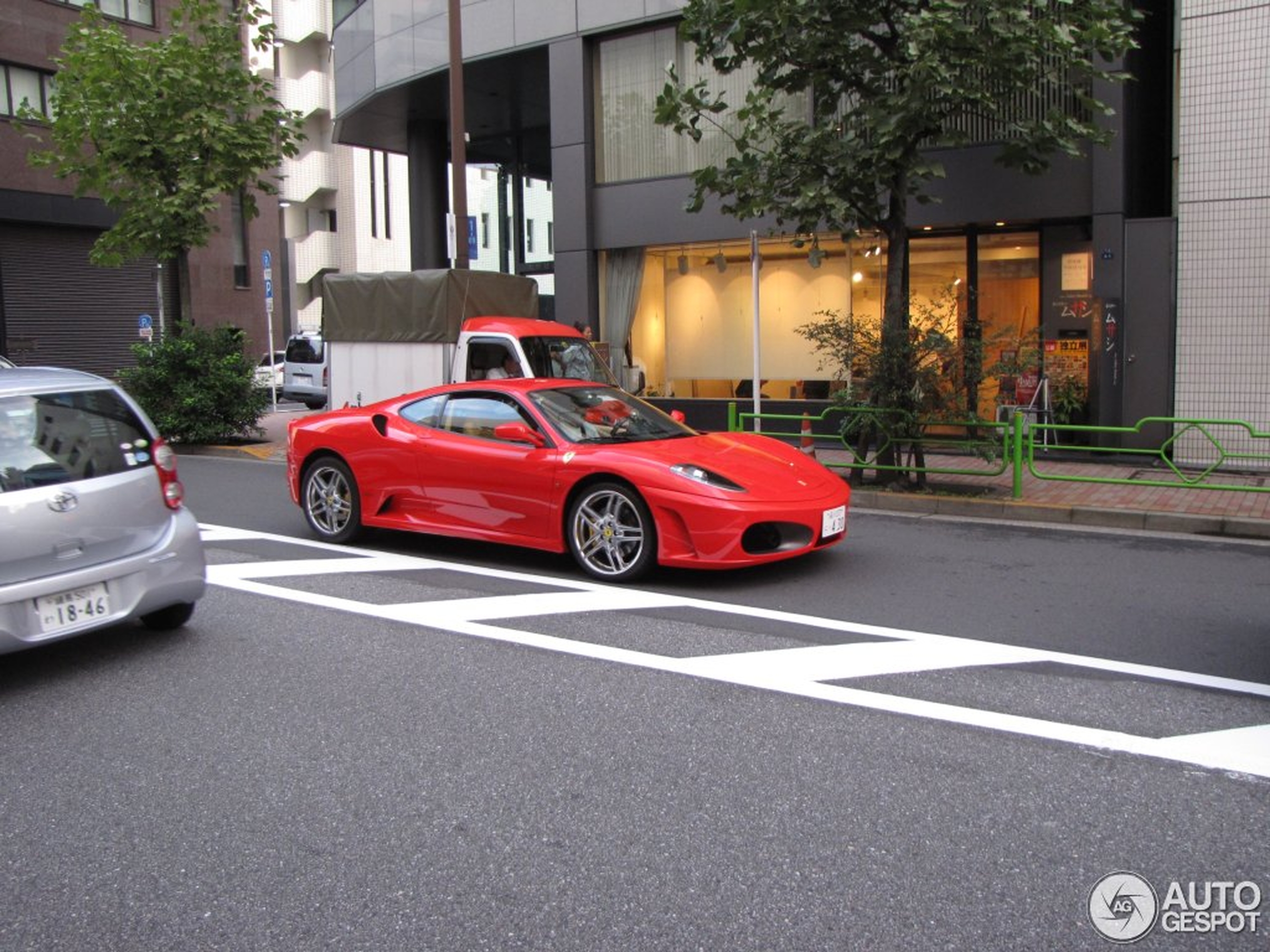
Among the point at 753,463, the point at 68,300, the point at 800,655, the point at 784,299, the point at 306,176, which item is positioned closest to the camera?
the point at 800,655

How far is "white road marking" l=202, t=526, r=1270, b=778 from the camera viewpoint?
4.58 m

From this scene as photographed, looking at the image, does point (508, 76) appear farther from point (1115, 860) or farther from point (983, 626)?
point (1115, 860)

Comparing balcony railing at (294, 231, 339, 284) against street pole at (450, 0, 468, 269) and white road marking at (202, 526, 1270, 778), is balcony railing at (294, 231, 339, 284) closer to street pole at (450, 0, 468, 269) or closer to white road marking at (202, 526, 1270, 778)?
street pole at (450, 0, 468, 269)

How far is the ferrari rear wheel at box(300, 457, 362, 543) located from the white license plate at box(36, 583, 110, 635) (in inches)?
131

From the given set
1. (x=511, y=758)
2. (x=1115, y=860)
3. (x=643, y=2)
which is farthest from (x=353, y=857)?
(x=643, y=2)

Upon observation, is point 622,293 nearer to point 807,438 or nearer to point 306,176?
point 807,438

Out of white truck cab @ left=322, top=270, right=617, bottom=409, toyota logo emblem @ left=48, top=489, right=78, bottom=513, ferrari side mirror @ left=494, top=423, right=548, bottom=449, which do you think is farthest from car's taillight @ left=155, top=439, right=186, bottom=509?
white truck cab @ left=322, top=270, right=617, bottom=409

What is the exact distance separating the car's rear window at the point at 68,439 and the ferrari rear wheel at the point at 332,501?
2878 mm

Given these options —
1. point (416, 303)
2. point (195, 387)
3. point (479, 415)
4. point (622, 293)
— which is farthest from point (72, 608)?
point (622, 293)

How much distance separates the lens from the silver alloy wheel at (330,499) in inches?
352

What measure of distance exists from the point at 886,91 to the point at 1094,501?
467cm

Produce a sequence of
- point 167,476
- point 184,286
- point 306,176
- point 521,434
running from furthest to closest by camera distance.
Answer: point 306,176 < point 184,286 < point 521,434 < point 167,476

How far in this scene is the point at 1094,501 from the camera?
10469mm

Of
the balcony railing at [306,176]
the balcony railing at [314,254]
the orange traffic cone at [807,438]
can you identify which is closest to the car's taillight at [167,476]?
the orange traffic cone at [807,438]
